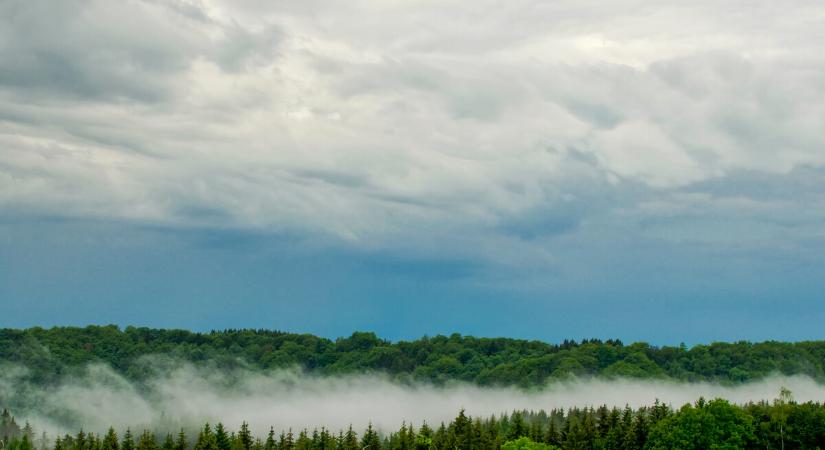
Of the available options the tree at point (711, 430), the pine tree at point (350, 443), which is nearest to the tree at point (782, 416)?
the tree at point (711, 430)

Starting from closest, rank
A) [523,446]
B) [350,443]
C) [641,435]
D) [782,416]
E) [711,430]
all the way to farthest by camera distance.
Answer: [523,446] → [711,430] → [782,416] → [350,443] → [641,435]

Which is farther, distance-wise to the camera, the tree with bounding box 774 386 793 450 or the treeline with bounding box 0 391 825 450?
the tree with bounding box 774 386 793 450

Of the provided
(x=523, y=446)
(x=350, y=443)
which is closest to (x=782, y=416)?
(x=523, y=446)

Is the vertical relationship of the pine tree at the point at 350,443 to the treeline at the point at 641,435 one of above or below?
below

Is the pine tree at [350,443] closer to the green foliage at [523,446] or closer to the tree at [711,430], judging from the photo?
the green foliage at [523,446]

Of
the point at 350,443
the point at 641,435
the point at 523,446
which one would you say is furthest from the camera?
the point at 641,435

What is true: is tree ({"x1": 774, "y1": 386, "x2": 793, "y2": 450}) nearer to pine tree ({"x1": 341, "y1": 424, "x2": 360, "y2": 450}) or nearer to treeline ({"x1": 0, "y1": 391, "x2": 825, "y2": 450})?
treeline ({"x1": 0, "y1": 391, "x2": 825, "y2": 450})

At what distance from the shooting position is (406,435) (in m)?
188

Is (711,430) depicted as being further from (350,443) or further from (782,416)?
(350,443)

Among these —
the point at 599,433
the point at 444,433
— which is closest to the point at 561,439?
the point at 599,433

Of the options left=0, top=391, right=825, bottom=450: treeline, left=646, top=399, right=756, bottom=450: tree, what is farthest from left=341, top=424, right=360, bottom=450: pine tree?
left=646, top=399, right=756, bottom=450: tree

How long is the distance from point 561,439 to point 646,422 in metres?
16.1

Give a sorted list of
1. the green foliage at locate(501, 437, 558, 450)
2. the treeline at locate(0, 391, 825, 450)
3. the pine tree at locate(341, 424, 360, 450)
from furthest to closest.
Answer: the pine tree at locate(341, 424, 360, 450) < the treeline at locate(0, 391, 825, 450) < the green foliage at locate(501, 437, 558, 450)

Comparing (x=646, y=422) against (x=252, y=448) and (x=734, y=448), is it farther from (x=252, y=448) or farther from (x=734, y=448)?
(x=252, y=448)
